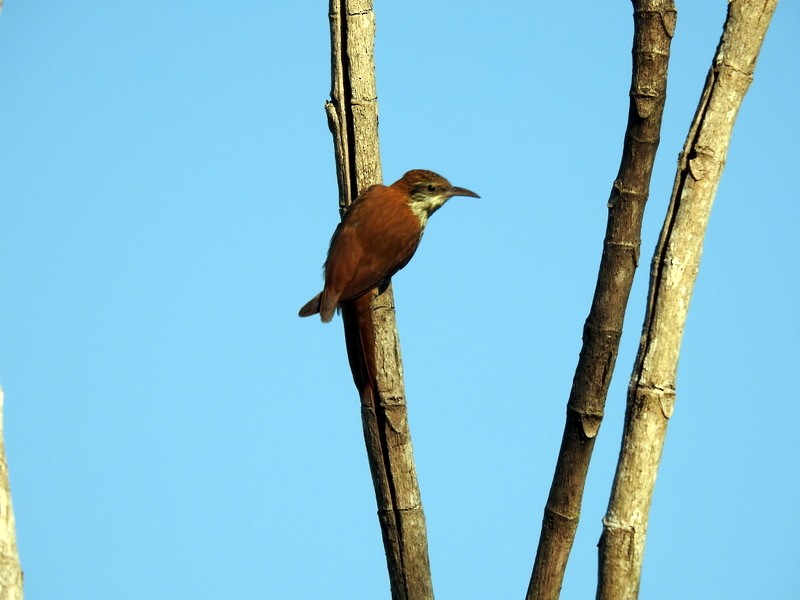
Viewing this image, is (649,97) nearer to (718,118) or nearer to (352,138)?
(718,118)

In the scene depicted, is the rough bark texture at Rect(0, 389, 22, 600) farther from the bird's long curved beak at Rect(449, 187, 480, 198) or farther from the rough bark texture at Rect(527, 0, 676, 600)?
the bird's long curved beak at Rect(449, 187, 480, 198)

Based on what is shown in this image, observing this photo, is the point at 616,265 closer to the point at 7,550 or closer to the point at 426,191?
the point at 426,191

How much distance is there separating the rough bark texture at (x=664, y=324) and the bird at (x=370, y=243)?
1267 mm

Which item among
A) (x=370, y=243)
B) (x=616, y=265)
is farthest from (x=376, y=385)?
(x=616, y=265)

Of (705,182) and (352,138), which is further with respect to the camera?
(352,138)

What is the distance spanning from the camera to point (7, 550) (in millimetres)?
3518

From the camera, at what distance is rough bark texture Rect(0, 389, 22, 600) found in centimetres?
349

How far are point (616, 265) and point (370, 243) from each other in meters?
1.28

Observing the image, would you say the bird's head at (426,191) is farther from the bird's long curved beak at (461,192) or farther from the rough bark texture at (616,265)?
the rough bark texture at (616,265)

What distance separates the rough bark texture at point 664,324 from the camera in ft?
14.7

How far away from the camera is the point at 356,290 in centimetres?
514

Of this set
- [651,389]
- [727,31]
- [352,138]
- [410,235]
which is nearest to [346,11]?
[352,138]

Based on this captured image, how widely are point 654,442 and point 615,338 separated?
0.41 m

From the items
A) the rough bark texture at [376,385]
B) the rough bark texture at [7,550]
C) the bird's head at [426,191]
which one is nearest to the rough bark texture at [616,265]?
the rough bark texture at [376,385]
